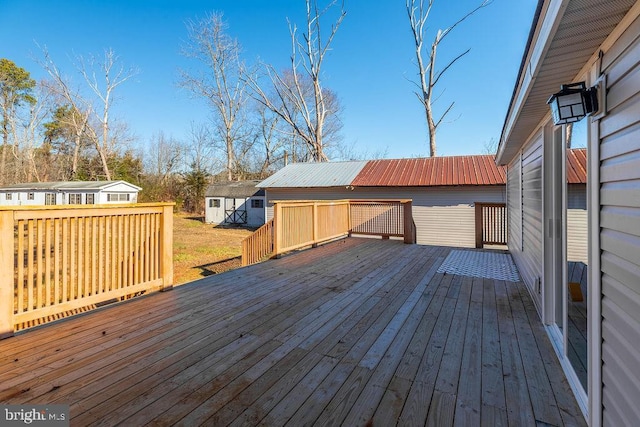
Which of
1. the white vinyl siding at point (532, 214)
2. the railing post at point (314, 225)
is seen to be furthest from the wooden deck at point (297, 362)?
the railing post at point (314, 225)

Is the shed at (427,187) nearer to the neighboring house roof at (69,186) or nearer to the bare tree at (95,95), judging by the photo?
the neighboring house roof at (69,186)

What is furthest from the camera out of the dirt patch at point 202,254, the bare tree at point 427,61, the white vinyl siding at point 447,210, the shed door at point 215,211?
the shed door at point 215,211

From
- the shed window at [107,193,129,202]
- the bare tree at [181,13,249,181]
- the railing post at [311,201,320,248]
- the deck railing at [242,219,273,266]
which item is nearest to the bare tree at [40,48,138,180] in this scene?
the shed window at [107,193,129,202]

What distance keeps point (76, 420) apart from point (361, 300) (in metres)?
2.53

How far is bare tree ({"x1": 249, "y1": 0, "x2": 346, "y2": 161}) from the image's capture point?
16014 millimetres

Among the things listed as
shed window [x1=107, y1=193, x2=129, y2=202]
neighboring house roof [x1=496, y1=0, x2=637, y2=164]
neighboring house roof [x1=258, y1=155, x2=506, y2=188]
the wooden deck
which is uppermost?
neighboring house roof [x1=258, y1=155, x2=506, y2=188]

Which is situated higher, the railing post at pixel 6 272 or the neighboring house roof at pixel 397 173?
the neighboring house roof at pixel 397 173

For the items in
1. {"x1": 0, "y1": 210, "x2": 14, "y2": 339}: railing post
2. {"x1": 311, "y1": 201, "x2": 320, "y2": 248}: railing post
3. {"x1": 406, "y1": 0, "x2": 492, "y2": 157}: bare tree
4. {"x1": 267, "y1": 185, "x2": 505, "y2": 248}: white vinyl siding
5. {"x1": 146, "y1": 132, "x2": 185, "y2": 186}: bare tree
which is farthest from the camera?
{"x1": 146, "y1": 132, "x2": 185, "y2": 186}: bare tree

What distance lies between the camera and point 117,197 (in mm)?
21812

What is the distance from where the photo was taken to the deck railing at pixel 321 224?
19.6ft

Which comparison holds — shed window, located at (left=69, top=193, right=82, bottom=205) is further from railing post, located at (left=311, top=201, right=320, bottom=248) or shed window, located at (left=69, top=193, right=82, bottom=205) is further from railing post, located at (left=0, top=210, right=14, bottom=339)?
railing post, located at (left=0, top=210, right=14, bottom=339)

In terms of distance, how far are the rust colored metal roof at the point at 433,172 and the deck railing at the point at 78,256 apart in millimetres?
10331

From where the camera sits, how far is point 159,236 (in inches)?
134

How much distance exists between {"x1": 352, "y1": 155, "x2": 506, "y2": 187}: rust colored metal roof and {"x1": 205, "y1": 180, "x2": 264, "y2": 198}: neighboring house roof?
8253mm
